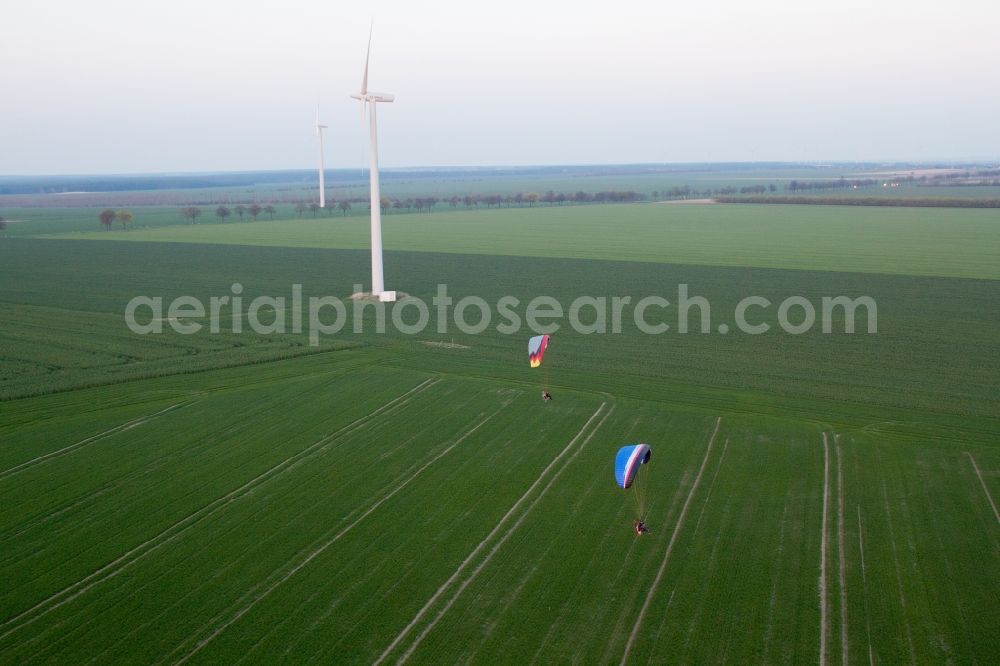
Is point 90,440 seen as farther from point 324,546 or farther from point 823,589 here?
point 823,589

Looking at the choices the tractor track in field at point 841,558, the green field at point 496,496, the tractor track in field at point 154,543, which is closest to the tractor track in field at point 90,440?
the green field at point 496,496

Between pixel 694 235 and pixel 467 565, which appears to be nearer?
pixel 467 565

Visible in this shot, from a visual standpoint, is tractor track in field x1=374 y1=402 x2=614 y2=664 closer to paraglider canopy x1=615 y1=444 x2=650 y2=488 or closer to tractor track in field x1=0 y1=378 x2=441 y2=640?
paraglider canopy x1=615 y1=444 x2=650 y2=488

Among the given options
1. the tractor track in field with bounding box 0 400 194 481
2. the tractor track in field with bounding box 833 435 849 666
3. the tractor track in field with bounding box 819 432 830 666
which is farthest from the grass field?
the tractor track in field with bounding box 0 400 194 481

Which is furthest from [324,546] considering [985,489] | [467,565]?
[985,489]

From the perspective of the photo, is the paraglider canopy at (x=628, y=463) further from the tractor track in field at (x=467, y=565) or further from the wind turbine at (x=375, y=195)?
the wind turbine at (x=375, y=195)

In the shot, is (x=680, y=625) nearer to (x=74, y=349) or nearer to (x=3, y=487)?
(x=3, y=487)

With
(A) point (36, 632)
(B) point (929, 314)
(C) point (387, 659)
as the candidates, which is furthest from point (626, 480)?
(B) point (929, 314)
